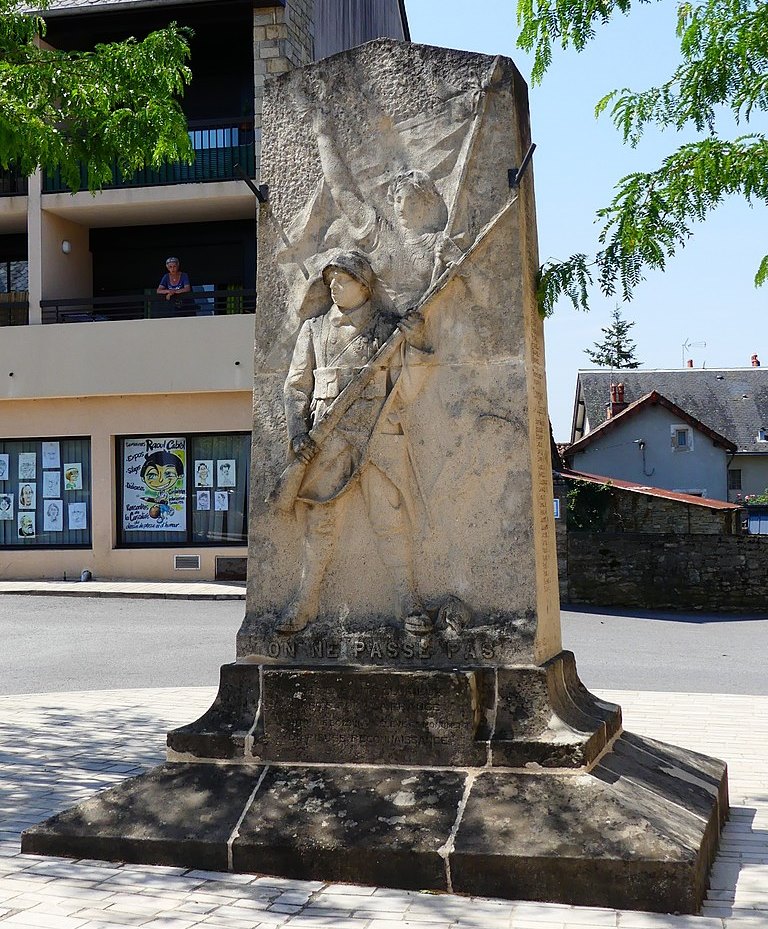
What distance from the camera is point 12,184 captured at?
2473 cm

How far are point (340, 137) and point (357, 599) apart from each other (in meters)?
2.28

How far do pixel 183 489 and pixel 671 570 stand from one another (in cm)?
875

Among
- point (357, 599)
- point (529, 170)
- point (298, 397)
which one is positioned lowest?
point (357, 599)

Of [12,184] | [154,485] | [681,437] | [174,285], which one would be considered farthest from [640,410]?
[12,184]

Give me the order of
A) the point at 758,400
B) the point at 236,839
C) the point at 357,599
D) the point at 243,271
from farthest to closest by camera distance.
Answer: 1. the point at 758,400
2. the point at 243,271
3. the point at 357,599
4. the point at 236,839

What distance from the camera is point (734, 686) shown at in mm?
11891

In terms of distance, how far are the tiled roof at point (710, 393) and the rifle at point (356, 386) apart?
47.0 m

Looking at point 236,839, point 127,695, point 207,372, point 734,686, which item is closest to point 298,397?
point 236,839

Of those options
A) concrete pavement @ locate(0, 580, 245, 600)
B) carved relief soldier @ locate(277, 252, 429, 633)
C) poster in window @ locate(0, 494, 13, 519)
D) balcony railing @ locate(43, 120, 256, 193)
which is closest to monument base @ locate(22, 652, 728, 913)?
carved relief soldier @ locate(277, 252, 429, 633)

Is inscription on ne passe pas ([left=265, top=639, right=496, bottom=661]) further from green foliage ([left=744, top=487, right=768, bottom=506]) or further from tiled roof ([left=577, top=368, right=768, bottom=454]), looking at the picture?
tiled roof ([left=577, top=368, right=768, bottom=454])

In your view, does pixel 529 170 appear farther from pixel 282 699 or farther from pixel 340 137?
pixel 282 699

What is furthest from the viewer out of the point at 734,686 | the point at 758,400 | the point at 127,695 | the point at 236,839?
the point at 758,400

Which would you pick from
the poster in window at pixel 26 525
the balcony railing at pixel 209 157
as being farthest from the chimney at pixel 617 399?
the poster in window at pixel 26 525

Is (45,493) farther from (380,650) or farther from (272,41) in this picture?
(380,650)
